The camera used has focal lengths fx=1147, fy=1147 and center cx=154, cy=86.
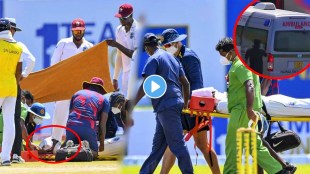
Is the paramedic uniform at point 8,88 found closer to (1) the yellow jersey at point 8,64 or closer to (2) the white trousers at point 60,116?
(1) the yellow jersey at point 8,64

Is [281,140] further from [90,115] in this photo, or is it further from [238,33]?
[90,115]

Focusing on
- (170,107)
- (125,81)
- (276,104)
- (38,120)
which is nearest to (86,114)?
(125,81)

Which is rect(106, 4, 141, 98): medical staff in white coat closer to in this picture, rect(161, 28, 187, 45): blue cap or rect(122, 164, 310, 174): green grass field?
rect(122, 164, 310, 174): green grass field

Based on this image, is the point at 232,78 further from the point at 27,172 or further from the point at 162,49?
the point at 27,172

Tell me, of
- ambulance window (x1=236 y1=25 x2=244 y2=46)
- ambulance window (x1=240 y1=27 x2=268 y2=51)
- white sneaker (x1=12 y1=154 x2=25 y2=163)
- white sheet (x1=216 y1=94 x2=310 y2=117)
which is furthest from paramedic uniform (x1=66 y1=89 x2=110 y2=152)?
ambulance window (x1=236 y1=25 x2=244 y2=46)

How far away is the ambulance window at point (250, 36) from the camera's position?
33.3 ft

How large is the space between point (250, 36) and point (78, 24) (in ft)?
17.3

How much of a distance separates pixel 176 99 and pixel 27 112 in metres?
4.80

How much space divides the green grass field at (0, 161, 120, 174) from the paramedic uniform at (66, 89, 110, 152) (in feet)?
1.46

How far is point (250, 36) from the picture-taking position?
1052cm

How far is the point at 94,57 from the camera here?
52.1 ft

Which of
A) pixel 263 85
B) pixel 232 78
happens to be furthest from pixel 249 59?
pixel 263 85

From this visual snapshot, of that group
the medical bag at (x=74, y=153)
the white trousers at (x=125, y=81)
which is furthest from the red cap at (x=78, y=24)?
the medical bag at (x=74, y=153)

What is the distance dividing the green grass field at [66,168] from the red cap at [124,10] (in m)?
2.01
